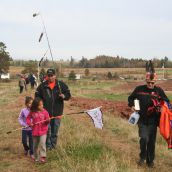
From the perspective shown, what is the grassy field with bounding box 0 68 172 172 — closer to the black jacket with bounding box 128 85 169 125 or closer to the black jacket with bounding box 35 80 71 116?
the black jacket with bounding box 35 80 71 116

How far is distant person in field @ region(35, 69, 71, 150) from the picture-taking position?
9594 mm

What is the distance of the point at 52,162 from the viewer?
859 cm

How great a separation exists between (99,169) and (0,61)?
79.8 m

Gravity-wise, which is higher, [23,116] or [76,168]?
[23,116]

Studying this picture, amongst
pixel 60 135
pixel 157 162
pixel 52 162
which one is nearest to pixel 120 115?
pixel 60 135

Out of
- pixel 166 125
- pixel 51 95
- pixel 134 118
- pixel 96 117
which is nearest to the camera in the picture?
pixel 166 125

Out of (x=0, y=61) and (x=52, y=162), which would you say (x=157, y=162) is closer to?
(x=52, y=162)

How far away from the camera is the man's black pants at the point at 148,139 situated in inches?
348

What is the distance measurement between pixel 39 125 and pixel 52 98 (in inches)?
35.6

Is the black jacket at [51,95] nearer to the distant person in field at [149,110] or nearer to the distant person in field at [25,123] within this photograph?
the distant person in field at [25,123]

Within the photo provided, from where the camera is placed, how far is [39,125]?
8922 millimetres

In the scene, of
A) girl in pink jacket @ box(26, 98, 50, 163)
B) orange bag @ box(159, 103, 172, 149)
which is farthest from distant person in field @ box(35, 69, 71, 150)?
orange bag @ box(159, 103, 172, 149)

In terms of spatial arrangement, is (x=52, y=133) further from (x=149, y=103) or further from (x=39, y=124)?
(x=149, y=103)

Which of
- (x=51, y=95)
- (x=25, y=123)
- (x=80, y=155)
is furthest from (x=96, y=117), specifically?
A: (x=25, y=123)
